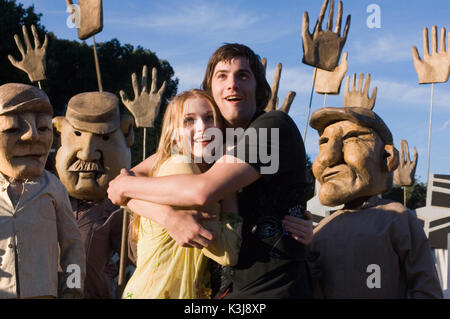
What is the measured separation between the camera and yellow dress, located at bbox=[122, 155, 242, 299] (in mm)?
2154

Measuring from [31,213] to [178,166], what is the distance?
1.37 meters

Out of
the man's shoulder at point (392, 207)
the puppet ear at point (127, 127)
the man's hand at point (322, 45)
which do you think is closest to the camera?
the man's shoulder at point (392, 207)

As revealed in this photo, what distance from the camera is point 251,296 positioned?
2.12m

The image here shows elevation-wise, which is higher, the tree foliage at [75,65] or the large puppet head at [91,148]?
the tree foliage at [75,65]

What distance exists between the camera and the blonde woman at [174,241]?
7.15 feet

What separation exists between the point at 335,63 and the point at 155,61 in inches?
623

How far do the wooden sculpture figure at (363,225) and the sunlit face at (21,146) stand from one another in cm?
175

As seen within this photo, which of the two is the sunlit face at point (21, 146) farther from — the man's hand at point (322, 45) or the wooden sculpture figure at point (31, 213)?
the man's hand at point (322, 45)

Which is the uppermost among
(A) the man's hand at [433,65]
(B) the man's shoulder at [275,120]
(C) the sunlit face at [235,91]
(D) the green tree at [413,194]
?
(A) the man's hand at [433,65]

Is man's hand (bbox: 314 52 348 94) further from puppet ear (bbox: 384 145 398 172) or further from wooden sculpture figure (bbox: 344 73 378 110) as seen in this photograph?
puppet ear (bbox: 384 145 398 172)

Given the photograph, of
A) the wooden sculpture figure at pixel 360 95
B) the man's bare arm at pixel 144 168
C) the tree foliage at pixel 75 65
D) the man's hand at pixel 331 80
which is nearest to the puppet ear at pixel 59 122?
the man's hand at pixel 331 80

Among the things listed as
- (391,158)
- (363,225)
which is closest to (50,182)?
(363,225)

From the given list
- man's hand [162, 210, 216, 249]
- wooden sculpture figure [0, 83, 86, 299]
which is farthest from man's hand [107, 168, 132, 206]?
wooden sculpture figure [0, 83, 86, 299]

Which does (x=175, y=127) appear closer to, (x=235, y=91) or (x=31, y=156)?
(x=235, y=91)
